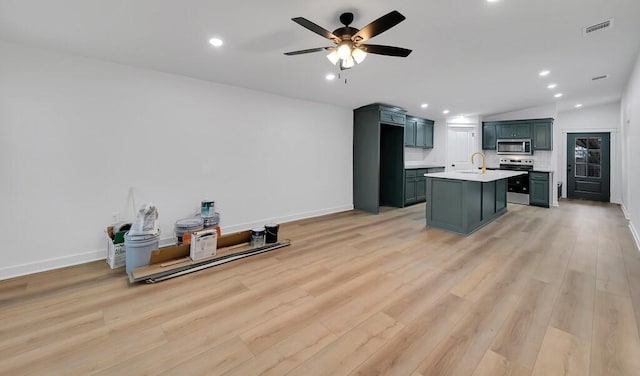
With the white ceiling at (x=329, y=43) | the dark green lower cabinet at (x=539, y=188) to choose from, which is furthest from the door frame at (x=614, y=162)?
the white ceiling at (x=329, y=43)

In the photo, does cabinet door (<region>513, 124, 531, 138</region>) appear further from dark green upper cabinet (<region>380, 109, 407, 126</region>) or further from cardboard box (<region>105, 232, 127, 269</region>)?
cardboard box (<region>105, 232, 127, 269</region>)

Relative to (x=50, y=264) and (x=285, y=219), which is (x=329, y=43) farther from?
(x=50, y=264)

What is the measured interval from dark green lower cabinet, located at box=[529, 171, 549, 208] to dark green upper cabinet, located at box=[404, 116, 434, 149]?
2547mm

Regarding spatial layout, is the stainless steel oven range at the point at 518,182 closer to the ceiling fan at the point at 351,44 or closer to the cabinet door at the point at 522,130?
the cabinet door at the point at 522,130

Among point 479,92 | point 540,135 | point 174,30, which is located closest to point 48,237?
point 174,30

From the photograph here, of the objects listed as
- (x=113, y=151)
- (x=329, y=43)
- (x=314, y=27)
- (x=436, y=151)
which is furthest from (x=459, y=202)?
(x=113, y=151)

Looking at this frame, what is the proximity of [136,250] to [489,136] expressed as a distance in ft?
27.8

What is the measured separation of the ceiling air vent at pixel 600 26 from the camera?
276 centimetres

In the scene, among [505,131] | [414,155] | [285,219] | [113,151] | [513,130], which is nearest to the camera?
[113,151]

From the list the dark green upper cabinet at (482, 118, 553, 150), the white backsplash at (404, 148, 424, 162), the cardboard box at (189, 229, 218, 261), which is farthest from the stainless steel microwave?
the cardboard box at (189, 229, 218, 261)

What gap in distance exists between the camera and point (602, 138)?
7.07m

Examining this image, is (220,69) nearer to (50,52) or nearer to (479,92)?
(50,52)

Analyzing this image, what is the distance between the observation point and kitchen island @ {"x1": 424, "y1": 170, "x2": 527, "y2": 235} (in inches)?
164

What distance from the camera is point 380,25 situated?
208cm
